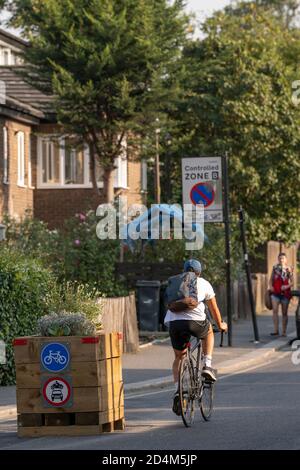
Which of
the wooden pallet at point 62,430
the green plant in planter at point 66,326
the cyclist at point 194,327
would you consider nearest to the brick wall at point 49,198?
the cyclist at point 194,327

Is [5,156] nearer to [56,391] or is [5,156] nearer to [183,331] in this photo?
[183,331]

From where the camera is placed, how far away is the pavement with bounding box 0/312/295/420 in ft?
62.6

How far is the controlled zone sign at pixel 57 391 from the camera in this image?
13641mm

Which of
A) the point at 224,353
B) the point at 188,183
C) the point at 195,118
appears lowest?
→ the point at 224,353

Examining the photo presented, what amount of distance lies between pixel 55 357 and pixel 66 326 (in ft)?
1.20

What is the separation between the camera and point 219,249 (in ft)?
108

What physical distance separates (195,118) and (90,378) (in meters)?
31.1

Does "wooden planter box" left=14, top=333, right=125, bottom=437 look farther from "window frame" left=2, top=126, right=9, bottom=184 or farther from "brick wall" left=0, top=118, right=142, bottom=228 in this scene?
"brick wall" left=0, top=118, right=142, bottom=228

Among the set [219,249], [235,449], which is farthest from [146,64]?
[235,449]

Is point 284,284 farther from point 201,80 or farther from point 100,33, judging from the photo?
point 201,80

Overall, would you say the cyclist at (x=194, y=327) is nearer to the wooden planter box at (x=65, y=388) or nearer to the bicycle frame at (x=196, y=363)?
the bicycle frame at (x=196, y=363)

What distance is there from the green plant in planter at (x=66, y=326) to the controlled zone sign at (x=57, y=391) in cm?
49

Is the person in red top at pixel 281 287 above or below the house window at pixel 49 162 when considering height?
below

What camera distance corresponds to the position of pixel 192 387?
47.5ft
